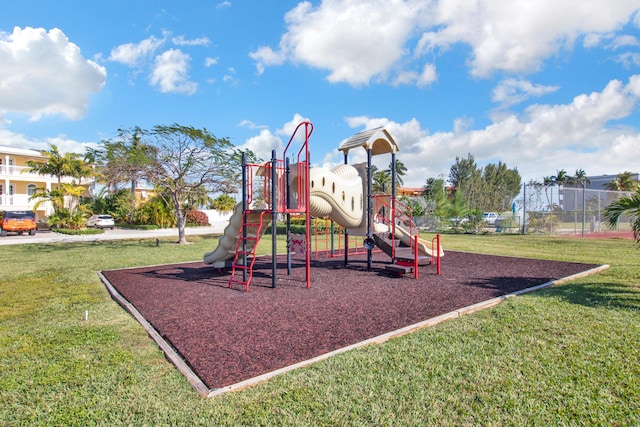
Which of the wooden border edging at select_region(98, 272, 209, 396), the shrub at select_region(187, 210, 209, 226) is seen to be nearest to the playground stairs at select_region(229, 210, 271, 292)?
the wooden border edging at select_region(98, 272, 209, 396)

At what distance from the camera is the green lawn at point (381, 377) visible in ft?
10.5

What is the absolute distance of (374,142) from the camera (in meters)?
11.6

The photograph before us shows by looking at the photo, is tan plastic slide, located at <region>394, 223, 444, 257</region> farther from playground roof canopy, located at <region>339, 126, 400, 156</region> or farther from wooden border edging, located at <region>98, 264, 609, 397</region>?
wooden border edging, located at <region>98, 264, 609, 397</region>

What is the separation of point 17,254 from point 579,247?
24.2 meters

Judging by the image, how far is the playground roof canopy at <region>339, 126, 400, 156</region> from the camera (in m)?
11.2

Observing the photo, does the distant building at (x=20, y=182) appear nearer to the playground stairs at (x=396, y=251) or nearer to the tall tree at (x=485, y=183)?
the playground stairs at (x=396, y=251)

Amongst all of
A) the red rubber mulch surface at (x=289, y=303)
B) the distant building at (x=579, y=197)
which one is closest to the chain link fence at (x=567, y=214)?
the distant building at (x=579, y=197)

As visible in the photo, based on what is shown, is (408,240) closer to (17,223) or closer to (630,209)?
(630,209)

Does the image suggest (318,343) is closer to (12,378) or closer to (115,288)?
(12,378)

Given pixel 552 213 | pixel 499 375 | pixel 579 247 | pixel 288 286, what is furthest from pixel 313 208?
pixel 552 213

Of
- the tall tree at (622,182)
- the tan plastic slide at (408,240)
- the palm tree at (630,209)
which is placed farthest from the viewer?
the tall tree at (622,182)

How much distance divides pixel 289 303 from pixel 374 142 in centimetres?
635

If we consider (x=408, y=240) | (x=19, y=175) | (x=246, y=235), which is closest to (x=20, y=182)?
(x=19, y=175)

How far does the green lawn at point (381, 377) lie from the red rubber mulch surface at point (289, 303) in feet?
1.48
